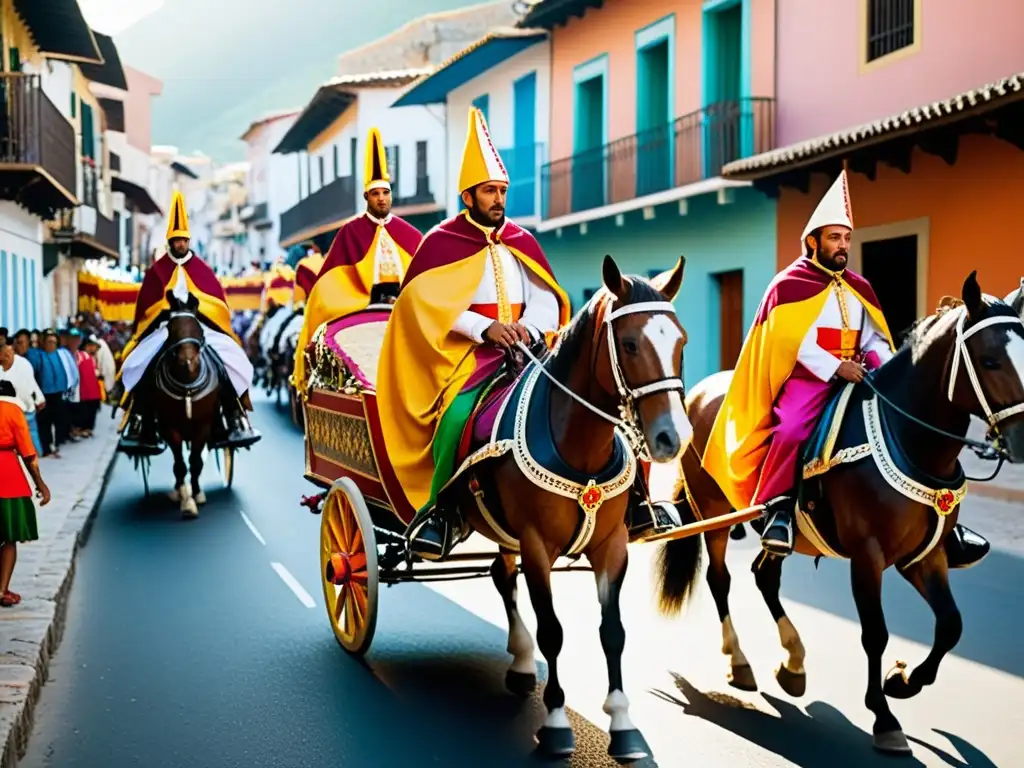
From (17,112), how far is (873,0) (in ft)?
39.6

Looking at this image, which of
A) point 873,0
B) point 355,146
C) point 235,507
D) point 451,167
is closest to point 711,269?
point 873,0

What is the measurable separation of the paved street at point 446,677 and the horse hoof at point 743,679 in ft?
0.25

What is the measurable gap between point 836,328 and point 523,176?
21.6m

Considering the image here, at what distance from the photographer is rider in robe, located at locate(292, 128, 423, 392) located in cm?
888

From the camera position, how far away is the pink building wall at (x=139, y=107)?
59188 mm

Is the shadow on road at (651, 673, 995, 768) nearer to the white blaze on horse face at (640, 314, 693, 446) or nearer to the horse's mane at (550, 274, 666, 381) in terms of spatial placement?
the white blaze on horse face at (640, 314, 693, 446)

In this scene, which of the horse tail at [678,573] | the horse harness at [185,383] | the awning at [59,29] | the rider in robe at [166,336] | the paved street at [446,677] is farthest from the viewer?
the awning at [59,29]

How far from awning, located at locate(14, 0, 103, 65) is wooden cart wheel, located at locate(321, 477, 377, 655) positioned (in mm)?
18149

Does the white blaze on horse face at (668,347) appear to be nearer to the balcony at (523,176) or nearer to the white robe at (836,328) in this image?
the white robe at (836,328)

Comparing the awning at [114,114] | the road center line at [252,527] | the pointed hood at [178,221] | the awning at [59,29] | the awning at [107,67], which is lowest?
the road center line at [252,527]

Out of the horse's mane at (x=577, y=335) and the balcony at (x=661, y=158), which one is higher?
the balcony at (x=661, y=158)

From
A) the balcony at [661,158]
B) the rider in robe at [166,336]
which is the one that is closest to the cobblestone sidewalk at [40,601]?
the rider in robe at [166,336]

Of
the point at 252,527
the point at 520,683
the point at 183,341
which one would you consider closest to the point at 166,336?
the point at 183,341

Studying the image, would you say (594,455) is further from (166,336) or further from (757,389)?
(166,336)
